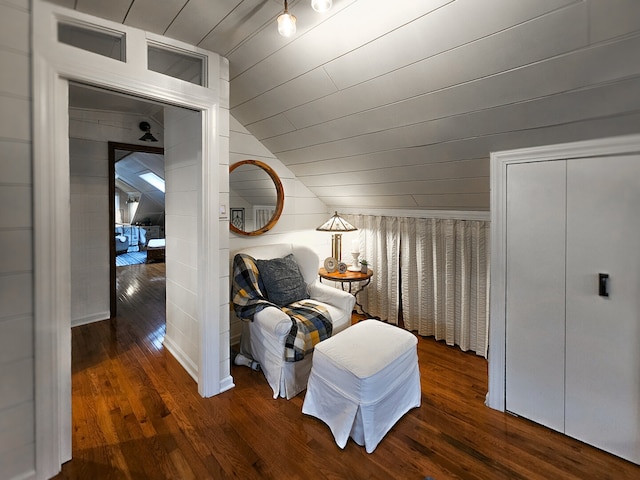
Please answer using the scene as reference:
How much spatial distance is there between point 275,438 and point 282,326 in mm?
627

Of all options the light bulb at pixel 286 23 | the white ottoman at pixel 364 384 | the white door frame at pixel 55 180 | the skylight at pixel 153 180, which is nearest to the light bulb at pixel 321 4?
the light bulb at pixel 286 23

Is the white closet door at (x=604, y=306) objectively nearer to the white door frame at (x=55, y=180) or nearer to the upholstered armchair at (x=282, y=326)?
the upholstered armchair at (x=282, y=326)

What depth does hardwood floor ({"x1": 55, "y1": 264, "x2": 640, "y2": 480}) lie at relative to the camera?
1.57m

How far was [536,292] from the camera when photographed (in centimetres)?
188

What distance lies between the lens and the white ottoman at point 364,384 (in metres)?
1.68

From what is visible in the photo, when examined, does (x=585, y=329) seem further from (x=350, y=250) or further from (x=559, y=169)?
(x=350, y=250)

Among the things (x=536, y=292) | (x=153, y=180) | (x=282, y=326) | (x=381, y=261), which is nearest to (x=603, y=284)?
(x=536, y=292)

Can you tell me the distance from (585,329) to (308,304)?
177cm

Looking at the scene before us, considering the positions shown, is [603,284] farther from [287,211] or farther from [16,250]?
[16,250]

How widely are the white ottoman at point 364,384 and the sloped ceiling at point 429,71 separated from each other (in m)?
1.29

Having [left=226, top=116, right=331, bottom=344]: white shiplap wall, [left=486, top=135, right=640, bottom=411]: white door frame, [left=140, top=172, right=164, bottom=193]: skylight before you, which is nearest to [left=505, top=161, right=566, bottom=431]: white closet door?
[left=486, top=135, right=640, bottom=411]: white door frame

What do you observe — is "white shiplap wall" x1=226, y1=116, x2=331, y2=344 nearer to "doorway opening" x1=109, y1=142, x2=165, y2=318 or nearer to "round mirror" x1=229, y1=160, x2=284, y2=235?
"round mirror" x1=229, y1=160, x2=284, y2=235

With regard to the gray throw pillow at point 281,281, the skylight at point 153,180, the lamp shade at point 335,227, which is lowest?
the gray throw pillow at point 281,281

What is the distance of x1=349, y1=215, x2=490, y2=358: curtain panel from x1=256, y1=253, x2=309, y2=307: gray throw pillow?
3.43 ft
